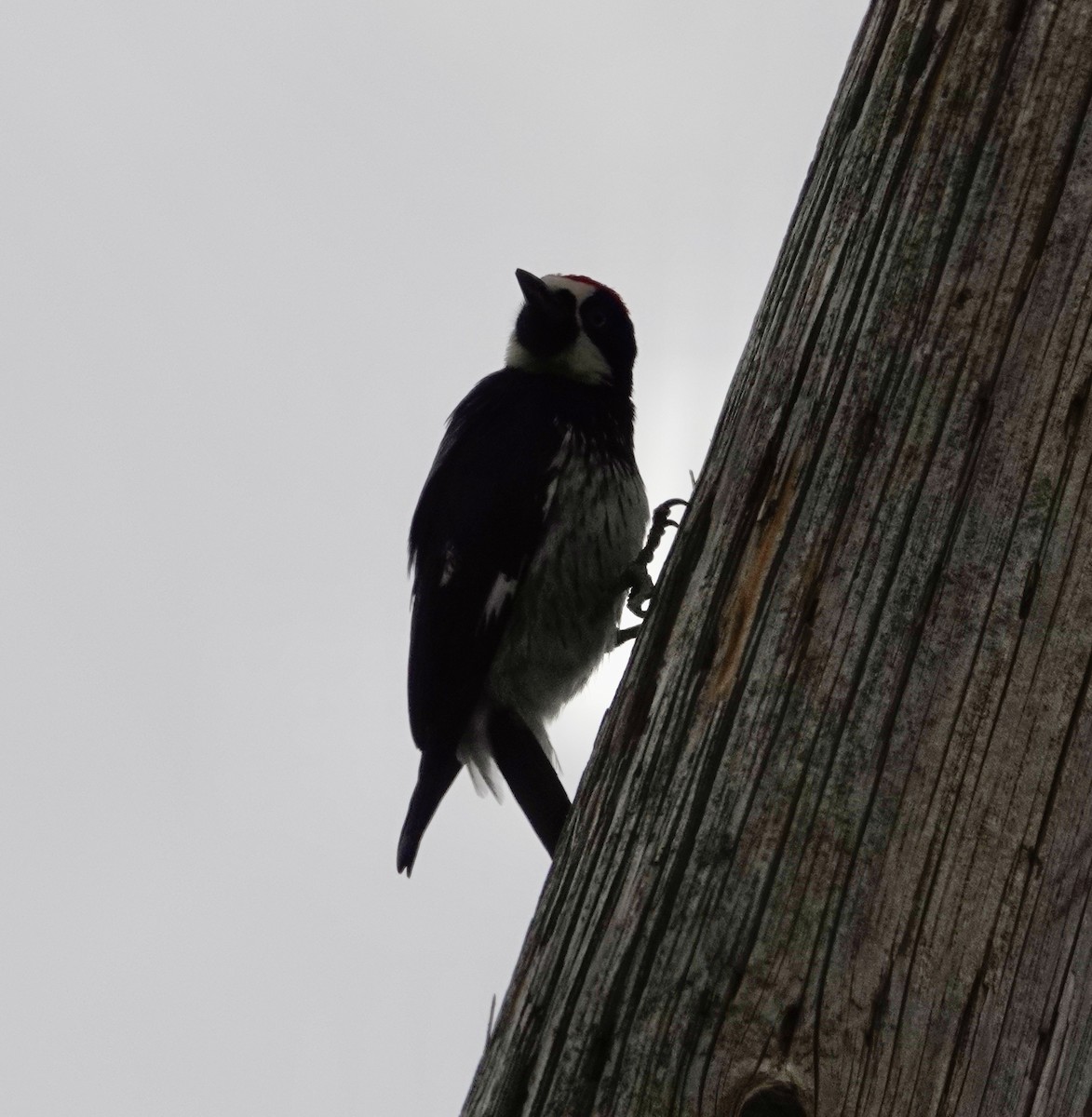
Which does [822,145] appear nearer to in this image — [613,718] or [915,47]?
[915,47]

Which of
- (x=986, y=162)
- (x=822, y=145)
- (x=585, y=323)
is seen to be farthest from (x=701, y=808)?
(x=585, y=323)

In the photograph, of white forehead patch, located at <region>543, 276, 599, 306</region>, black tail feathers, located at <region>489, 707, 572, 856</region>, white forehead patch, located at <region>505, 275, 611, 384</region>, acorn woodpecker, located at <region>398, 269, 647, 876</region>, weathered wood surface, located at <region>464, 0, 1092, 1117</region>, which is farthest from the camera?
white forehead patch, located at <region>543, 276, 599, 306</region>

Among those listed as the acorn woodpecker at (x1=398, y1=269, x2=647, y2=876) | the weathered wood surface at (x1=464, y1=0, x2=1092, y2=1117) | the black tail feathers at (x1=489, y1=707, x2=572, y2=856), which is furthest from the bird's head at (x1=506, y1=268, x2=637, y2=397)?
the weathered wood surface at (x1=464, y1=0, x2=1092, y2=1117)

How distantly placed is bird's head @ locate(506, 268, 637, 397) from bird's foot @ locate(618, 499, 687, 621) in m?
0.67

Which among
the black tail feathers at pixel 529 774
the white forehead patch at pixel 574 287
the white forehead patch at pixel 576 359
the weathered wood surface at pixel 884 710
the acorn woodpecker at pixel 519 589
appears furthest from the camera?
the white forehead patch at pixel 574 287

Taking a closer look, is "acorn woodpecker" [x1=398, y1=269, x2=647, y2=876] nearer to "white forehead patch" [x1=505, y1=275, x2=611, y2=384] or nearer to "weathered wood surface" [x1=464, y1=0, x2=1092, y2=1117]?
"white forehead patch" [x1=505, y1=275, x2=611, y2=384]

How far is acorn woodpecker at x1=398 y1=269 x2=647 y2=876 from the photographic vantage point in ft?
12.9

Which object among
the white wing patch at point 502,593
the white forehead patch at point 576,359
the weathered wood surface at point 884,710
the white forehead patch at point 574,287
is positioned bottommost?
the weathered wood surface at point 884,710

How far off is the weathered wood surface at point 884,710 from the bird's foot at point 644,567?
1.94 metres

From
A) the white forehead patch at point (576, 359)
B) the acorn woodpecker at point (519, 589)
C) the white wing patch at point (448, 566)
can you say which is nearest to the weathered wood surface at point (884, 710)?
the acorn woodpecker at point (519, 589)

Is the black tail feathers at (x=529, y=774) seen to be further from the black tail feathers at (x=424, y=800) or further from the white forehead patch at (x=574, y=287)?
the white forehead patch at (x=574, y=287)

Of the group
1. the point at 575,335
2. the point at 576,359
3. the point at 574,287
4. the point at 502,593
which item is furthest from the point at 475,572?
the point at 574,287

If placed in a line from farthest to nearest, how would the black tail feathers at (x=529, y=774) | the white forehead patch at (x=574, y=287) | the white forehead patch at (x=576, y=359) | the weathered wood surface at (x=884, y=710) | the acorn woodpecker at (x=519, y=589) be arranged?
the white forehead patch at (x=574, y=287) → the white forehead patch at (x=576, y=359) → the acorn woodpecker at (x=519, y=589) → the black tail feathers at (x=529, y=774) → the weathered wood surface at (x=884, y=710)

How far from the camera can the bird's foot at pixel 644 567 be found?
3869 millimetres
